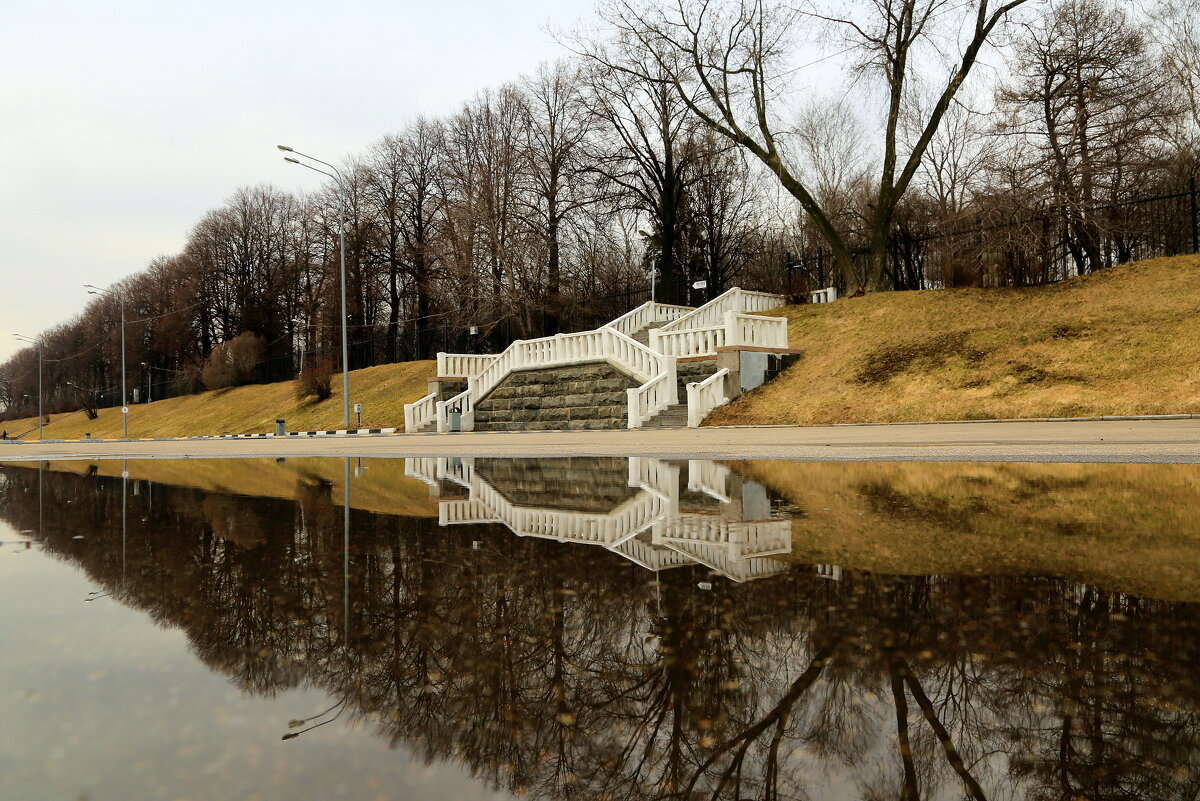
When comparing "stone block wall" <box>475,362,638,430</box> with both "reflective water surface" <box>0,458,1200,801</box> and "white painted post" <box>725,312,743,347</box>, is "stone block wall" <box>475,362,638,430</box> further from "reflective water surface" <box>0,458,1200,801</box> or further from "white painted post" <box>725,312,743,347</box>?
"reflective water surface" <box>0,458,1200,801</box>

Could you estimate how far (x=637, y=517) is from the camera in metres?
5.72

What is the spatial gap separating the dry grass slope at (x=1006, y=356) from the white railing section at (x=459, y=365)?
47.2ft

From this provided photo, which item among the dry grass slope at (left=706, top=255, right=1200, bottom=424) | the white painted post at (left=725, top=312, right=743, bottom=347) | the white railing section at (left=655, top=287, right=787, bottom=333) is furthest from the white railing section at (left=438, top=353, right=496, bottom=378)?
the dry grass slope at (left=706, top=255, right=1200, bottom=424)

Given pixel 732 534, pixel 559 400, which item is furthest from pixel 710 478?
pixel 559 400

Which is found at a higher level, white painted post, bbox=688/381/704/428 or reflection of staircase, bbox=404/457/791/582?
white painted post, bbox=688/381/704/428

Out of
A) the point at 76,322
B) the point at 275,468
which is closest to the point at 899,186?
the point at 275,468

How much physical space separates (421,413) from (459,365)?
2972 mm

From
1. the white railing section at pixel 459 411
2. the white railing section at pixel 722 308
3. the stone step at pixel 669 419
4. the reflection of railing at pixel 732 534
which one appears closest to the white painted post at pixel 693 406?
the stone step at pixel 669 419

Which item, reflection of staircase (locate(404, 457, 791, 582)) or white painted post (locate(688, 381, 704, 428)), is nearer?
reflection of staircase (locate(404, 457, 791, 582))

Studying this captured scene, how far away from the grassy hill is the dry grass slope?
18.4 metres

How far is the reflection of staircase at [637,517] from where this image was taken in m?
4.25

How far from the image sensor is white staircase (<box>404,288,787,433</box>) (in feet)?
79.8

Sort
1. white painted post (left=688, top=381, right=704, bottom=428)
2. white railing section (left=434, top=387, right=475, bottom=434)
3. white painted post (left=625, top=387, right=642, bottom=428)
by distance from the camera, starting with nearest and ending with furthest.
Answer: white painted post (left=688, top=381, right=704, bottom=428), white painted post (left=625, top=387, right=642, bottom=428), white railing section (left=434, top=387, right=475, bottom=434)

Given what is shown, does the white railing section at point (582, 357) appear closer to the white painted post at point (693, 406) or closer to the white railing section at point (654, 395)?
the white railing section at point (654, 395)
